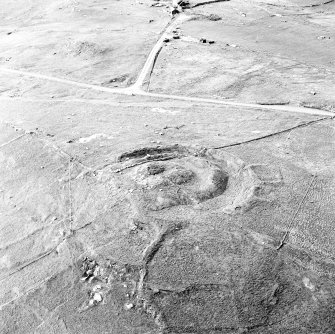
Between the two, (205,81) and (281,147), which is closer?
(281,147)

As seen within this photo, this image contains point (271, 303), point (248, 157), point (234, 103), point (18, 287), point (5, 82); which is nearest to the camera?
point (271, 303)

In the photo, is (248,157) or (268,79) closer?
(248,157)

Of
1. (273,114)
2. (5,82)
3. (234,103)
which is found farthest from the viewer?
(5,82)

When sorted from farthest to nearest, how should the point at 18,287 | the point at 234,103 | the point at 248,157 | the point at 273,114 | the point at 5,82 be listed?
the point at 5,82, the point at 234,103, the point at 273,114, the point at 248,157, the point at 18,287

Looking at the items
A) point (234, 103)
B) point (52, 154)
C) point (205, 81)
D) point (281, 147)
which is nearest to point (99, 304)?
point (52, 154)

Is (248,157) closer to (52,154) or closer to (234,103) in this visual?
(234,103)

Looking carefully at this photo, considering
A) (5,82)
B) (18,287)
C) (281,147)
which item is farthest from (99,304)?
(5,82)

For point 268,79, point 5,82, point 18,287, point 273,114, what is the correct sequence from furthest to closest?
1. point 5,82
2. point 268,79
3. point 273,114
4. point 18,287

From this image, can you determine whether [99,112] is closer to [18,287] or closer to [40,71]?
[40,71]
